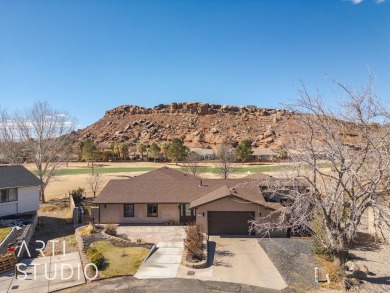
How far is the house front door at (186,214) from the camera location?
91.1 ft

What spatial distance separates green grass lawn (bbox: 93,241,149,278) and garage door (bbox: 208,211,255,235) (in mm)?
6316

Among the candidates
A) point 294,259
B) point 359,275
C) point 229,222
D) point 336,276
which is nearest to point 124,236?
point 229,222

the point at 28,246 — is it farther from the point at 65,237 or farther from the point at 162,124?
the point at 162,124

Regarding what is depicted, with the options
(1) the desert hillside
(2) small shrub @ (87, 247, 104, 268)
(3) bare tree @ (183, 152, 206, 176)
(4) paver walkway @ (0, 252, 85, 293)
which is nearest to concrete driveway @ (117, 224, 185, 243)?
(2) small shrub @ (87, 247, 104, 268)

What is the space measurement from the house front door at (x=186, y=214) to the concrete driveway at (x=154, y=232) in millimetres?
1224

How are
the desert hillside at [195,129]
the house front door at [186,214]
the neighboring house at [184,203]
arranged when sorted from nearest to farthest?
1. the neighboring house at [184,203]
2. the house front door at [186,214]
3. the desert hillside at [195,129]

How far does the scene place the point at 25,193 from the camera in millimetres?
28750

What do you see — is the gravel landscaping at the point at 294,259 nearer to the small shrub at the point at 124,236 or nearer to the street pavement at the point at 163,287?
the street pavement at the point at 163,287

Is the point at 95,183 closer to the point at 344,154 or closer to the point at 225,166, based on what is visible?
the point at 225,166

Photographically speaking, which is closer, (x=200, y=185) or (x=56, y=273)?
(x=56, y=273)

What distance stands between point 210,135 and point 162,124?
40.0m

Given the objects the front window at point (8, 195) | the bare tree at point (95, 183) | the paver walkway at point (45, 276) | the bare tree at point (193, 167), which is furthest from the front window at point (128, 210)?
the bare tree at point (193, 167)

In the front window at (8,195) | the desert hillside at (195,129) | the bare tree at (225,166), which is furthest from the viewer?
the desert hillside at (195,129)

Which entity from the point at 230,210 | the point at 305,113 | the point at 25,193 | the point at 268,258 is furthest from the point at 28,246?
the point at 305,113
